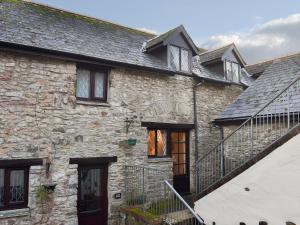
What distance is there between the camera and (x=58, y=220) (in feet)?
26.6

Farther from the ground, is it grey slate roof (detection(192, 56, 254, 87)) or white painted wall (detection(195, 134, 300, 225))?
grey slate roof (detection(192, 56, 254, 87))

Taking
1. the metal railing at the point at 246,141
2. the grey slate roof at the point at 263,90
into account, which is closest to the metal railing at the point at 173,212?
the metal railing at the point at 246,141

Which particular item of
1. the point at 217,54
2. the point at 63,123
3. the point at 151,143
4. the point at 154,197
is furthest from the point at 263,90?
the point at 63,123

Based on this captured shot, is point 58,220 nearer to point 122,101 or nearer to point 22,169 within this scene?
point 22,169

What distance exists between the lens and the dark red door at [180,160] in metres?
11.4

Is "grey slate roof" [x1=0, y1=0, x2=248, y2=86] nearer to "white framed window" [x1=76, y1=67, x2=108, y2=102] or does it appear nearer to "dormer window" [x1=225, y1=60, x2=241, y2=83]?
"white framed window" [x1=76, y1=67, x2=108, y2=102]

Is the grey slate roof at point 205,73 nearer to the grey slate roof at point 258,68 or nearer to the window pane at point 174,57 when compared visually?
the window pane at point 174,57

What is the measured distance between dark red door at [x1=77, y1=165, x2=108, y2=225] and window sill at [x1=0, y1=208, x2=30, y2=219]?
1576 millimetres

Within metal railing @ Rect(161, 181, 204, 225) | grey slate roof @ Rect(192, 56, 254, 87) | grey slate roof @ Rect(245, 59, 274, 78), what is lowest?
metal railing @ Rect(161, 181, 204, 225)

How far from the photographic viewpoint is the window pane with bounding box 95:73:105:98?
9.40m

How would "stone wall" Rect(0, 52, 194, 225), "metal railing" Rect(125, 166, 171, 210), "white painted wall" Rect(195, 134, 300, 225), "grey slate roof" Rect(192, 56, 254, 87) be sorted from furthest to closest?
"grey slate roof" Rect(192, 56, 254, 87)
"metal railing" Rect(125, 166, 171, 210)
"stone wall" Rect(0, 52, 194, 225)
"white painted wall" Rect(195, 134, 300, 225)

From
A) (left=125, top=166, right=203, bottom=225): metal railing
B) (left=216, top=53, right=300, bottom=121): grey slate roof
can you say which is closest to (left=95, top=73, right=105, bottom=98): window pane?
(left=125, top=166, right=203, bottom=225): metal railing

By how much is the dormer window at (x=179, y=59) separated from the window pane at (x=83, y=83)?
3.60 meters

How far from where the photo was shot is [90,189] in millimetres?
9008
